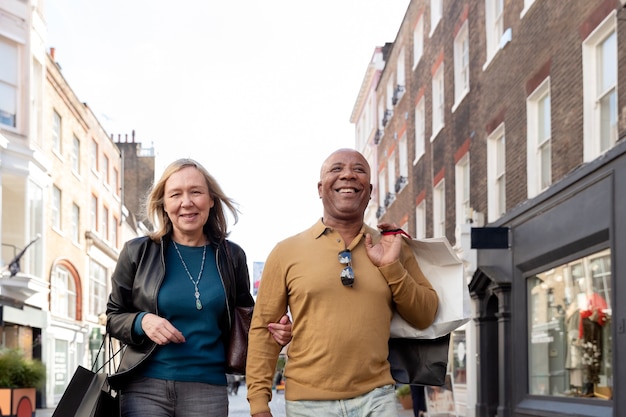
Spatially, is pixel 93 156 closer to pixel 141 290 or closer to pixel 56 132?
pixel 56 132

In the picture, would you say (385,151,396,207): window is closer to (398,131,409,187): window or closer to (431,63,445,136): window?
(398,131,409,187): window

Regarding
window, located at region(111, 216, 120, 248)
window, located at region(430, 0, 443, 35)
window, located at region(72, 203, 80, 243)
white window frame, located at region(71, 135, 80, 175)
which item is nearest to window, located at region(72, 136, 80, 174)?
white window frame, located at region(71, 135, 80, 175)

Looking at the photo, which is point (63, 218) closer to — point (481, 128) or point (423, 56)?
point (423, 56)

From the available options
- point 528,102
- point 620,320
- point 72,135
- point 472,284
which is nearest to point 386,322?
point 620,320

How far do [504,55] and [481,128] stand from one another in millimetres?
2137

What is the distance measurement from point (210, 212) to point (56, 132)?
3013 cm

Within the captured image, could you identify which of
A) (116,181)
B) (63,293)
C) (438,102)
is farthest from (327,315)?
(116,181)

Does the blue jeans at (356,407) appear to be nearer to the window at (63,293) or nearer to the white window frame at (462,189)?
the white window frame at (462,189)

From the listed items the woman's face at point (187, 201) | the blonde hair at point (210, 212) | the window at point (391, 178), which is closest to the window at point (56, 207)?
the window at point (391, 178)

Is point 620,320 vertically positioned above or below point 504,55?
below

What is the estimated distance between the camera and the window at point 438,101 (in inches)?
976

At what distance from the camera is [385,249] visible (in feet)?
13.4

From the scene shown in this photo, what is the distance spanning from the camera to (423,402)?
16.5 meters

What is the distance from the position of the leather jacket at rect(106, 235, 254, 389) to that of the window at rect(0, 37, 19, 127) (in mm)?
23012
